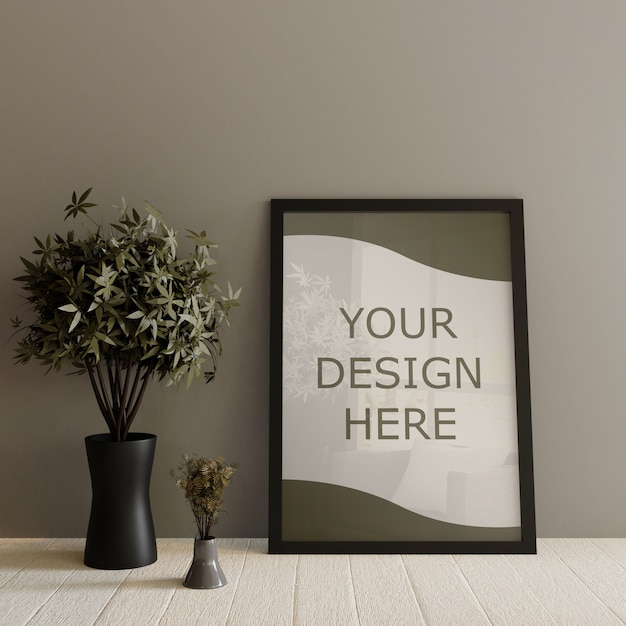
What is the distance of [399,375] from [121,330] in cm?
91

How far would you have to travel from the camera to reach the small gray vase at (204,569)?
1.74 metres

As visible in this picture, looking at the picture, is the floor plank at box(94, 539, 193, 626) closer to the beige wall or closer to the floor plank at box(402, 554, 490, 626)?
the beige wall

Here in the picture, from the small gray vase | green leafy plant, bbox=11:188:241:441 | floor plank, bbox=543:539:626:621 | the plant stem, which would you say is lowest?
floor plank, bbox=543:539:626:621

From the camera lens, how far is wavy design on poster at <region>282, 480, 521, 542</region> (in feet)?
6.88

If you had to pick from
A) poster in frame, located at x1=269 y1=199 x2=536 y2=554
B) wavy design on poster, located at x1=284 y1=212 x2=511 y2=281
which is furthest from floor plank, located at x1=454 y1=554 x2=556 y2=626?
wavy design on poster, located at x1=284 y1=212 x2=511 y2=281

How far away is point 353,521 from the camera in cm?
211

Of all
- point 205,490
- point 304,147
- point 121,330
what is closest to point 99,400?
point 121,330

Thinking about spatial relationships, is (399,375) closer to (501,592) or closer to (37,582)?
(501,592)

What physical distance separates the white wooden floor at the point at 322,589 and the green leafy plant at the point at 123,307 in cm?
43

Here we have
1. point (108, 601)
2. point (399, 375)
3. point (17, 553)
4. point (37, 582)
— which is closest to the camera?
point (108, 601)

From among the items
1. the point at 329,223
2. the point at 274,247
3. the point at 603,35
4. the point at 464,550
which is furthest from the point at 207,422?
the point at 603,35

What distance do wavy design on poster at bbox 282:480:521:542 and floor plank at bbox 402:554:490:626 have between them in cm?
9

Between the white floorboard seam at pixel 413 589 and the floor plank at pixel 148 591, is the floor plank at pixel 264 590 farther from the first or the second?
the white floorboard seam at pixel 413 589

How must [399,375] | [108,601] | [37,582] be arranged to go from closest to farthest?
[108,601]
[37,582]
[399,375]
